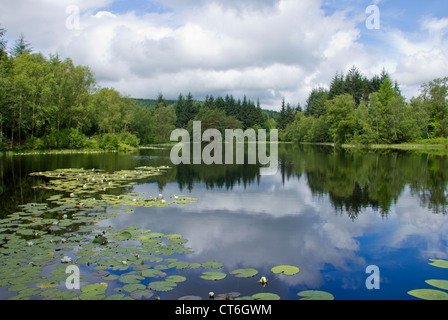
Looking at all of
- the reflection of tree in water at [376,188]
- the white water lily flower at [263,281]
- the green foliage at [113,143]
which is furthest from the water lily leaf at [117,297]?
the green foliage at [113,143]

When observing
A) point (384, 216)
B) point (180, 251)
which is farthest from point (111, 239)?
point (384, 216)

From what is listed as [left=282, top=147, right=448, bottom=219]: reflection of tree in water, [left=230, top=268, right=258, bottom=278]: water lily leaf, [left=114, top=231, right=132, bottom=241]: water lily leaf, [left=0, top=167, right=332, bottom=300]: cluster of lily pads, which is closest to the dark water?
[left=282, top=147, right=448, bottom=219]: reflection of tree in water

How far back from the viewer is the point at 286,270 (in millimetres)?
5750

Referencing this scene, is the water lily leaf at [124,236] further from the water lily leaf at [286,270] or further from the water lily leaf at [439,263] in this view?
the water lily leaf at [439,263]

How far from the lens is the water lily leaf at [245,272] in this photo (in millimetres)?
5523

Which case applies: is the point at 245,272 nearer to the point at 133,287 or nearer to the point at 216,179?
the point at 133,287

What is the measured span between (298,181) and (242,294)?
13.0 m

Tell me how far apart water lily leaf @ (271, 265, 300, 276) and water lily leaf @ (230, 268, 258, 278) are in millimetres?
378

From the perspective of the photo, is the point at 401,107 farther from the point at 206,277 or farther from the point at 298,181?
the point at 206,277

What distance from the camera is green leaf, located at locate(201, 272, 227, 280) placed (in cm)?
541

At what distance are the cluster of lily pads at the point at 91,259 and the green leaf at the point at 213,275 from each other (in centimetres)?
1

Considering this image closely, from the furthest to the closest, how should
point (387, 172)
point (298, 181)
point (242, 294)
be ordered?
point (387, 172), point (298, 181), point (242, 294)

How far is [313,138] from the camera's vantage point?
271 ft

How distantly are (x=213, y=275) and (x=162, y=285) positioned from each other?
37.5 inches
